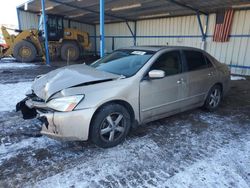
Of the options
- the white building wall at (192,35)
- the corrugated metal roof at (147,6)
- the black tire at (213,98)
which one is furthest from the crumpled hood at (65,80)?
the white building wall at (192,35)

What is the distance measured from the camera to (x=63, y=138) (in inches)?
111

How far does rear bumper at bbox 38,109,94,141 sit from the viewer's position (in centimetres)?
274

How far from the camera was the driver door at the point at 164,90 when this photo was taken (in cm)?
345

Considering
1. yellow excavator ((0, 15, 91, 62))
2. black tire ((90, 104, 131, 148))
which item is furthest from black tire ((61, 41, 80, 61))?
black tire ((90, 104, 131, 148))

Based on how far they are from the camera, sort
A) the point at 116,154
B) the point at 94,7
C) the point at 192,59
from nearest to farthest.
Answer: the point at 116,154, the point at 192,59, the point at 94,7

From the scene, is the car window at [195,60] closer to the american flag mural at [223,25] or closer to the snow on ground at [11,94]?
the snow on ground at [11,94]

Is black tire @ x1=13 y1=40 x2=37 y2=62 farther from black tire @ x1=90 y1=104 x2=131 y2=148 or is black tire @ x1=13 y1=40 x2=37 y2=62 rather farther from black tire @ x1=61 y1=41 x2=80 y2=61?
black tire @ x1=90 y1=104 x2=131 y2=148

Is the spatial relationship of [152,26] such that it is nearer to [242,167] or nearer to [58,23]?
[58,23]

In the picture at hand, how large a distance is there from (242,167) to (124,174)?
1598 millimetres

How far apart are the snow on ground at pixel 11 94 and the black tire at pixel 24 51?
7251 mm

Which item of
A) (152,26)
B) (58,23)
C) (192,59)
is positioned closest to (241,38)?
(152,26)

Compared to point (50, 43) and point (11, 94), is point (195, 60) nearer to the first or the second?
point (11, 94)

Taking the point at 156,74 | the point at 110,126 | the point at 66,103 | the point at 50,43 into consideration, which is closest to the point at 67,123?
the point at 66,103

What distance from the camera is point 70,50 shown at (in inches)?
609
